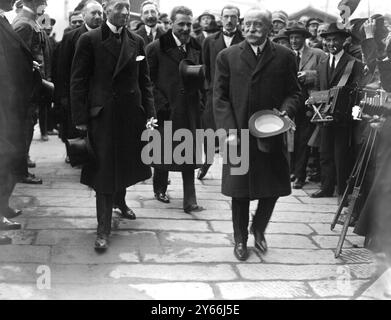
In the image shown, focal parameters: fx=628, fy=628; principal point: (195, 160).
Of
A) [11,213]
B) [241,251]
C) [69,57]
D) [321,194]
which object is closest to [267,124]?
[241,251]

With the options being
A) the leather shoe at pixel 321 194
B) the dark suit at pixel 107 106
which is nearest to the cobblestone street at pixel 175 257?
the leather shoe at pixel 321 194

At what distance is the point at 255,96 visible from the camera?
5074 mm

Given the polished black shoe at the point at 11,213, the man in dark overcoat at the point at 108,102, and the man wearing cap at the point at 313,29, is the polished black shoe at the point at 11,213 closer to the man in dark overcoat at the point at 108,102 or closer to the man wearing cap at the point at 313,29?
the man in dark overcoat at the point at 108,102

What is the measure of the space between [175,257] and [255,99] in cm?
146

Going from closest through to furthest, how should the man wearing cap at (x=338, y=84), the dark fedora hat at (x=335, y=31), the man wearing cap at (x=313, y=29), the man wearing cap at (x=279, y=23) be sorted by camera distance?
the man wearing cap at (x=338, y=84), the dark fedora hat at (x=335, y=31), the man wearing cap at (x=313, y=29), the man wearing cap at (x=279, y=23)

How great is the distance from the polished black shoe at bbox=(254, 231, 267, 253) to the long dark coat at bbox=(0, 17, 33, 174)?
7.38 feet

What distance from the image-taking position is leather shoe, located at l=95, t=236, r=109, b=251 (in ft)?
17.3

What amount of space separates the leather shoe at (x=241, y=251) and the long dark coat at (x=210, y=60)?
257cm

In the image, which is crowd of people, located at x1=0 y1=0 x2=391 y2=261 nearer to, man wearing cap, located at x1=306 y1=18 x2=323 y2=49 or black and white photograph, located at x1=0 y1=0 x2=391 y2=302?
black and white photograph, located at x1=0 y1=0 x2=391 y2=302

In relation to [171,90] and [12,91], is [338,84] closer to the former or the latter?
[171,90]

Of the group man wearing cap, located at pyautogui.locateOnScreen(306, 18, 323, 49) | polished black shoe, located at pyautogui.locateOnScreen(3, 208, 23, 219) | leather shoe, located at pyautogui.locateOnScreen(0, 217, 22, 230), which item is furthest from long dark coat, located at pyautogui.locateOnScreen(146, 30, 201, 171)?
man wearing cap, located at pyautogui.locateOnScreen(306, 18, 323, 49)

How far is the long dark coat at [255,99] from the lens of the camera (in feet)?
16.7
